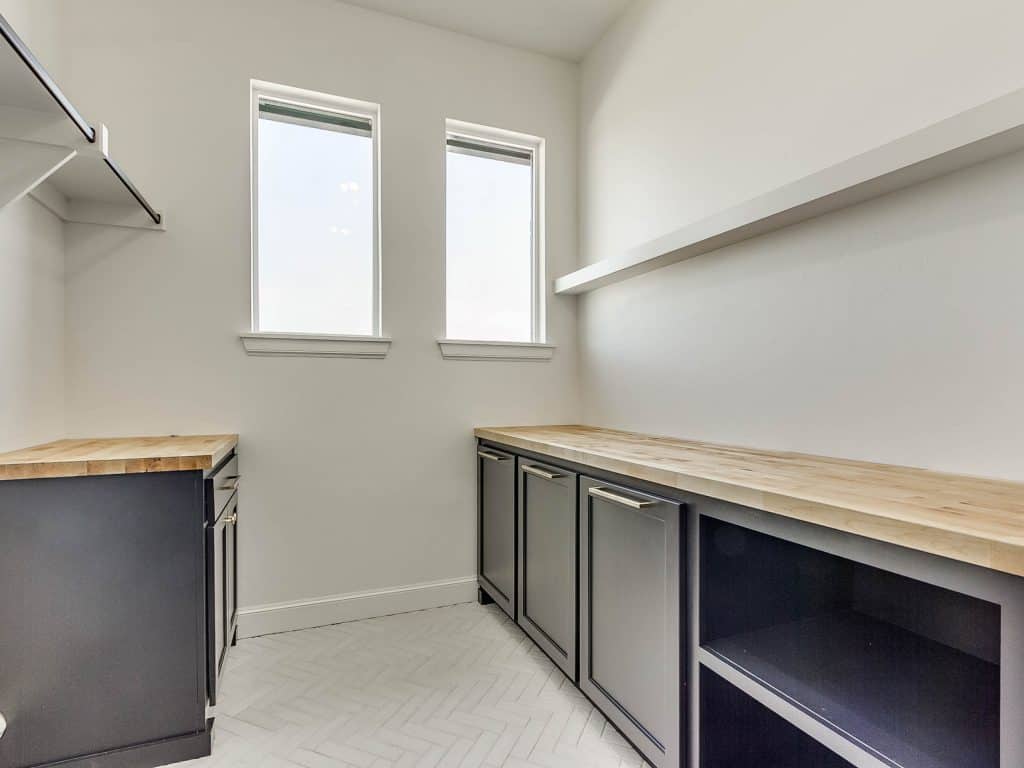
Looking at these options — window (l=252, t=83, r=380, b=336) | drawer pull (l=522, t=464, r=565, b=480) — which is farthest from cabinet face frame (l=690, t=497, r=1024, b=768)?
window (l=252, t=83, r=380, b=336)

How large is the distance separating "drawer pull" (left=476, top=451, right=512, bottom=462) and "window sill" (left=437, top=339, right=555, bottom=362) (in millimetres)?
491

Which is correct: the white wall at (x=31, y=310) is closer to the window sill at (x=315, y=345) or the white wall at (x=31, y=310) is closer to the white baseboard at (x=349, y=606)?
the window sill at (x=315, y=345)

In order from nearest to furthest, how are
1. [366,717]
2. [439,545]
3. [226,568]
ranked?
1. [366,717]
2. [226,568]
3. [439,545]

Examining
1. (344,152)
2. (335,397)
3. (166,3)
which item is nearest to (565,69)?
(344,152)

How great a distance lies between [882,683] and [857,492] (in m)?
0.40

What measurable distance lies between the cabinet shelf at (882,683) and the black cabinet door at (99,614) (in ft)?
4.74

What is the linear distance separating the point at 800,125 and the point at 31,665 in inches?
107

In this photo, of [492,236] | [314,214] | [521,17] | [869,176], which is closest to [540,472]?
[869,176]

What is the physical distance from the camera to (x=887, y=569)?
2.83 feet

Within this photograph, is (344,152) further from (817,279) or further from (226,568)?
(817,279)

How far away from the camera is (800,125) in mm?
1690

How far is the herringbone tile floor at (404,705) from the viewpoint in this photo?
1.55 m

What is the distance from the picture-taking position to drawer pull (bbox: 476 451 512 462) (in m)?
2.34

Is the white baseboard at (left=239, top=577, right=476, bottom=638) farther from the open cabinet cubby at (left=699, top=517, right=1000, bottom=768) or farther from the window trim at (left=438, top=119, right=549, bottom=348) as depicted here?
the open cabinet cubby at (left=699, top=517, right=1000, bottom=768)
